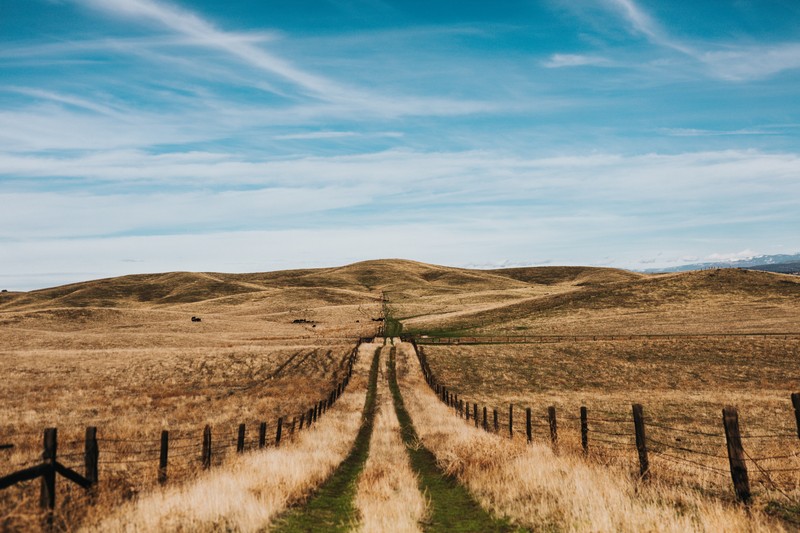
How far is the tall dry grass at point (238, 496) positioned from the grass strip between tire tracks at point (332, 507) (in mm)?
228

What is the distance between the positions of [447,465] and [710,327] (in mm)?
70492

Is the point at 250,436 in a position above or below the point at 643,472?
below

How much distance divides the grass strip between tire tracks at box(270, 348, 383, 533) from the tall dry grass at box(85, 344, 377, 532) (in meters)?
0.23

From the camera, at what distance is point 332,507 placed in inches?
422

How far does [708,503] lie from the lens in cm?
877

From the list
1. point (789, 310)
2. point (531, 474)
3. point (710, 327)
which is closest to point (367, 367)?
point (531, 474)

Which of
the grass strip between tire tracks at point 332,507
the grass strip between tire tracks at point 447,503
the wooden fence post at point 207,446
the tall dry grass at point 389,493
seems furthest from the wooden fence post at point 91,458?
the grass strip between tire tracks at point 447,503

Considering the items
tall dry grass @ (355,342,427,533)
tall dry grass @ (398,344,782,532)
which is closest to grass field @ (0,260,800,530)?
tall dry grass @ (398,344,782,532)

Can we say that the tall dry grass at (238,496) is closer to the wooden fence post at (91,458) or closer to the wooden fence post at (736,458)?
the wooden fence post at (91,458)

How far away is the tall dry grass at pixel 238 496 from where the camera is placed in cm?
850

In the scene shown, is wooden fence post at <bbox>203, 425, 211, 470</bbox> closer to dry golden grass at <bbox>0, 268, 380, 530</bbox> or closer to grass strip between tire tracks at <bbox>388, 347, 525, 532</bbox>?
dry golden grass at <bbox>0, 268, 380, 530</bbox>

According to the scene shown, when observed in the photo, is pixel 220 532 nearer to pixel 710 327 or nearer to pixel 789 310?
pixel 710 327

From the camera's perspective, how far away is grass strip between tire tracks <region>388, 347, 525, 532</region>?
930cm

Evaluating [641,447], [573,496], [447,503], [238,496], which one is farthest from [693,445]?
[238,496]
